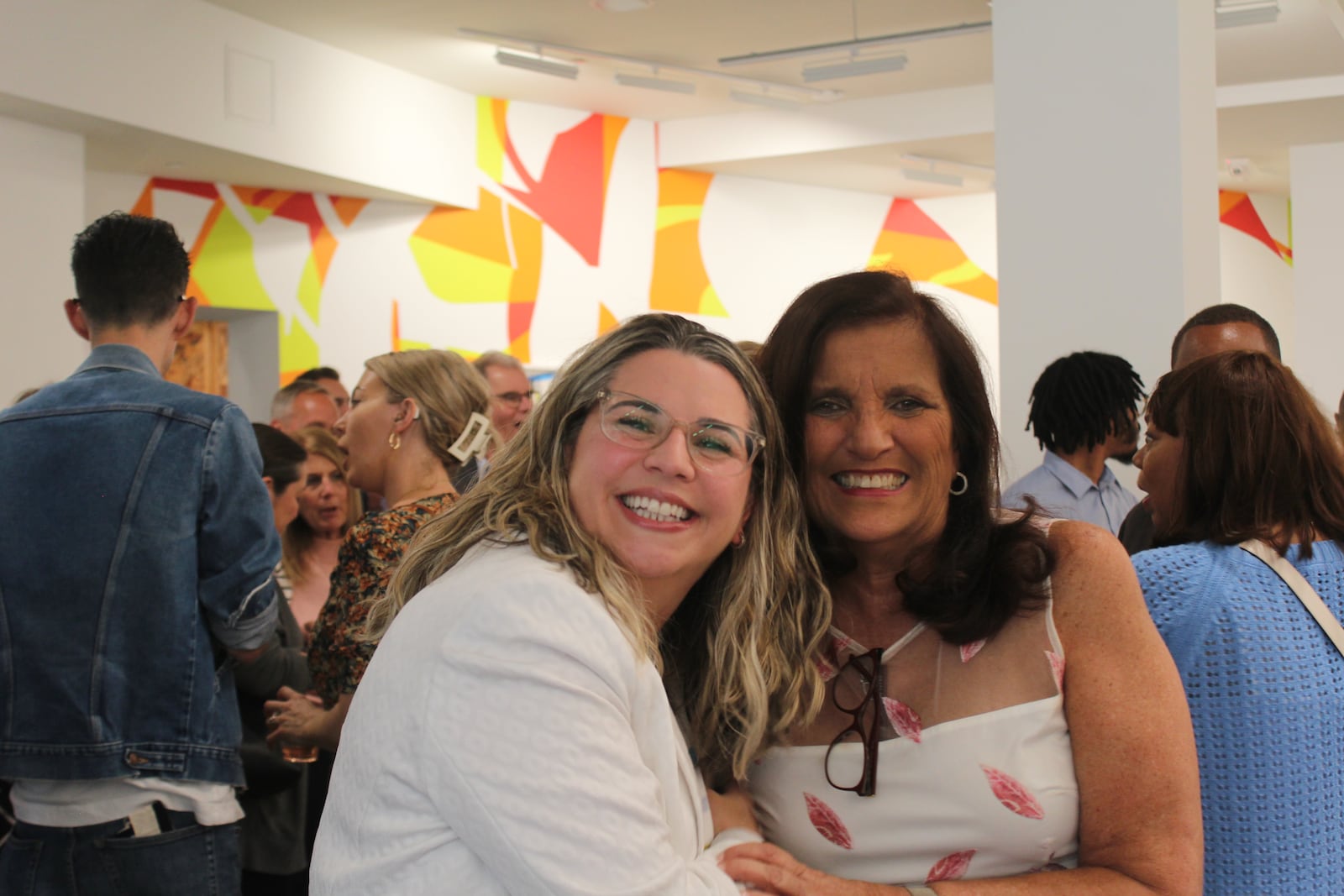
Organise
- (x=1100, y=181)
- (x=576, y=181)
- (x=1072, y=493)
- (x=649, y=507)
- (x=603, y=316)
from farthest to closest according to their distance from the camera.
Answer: (x=603, y=316)
(x=576, y=181)
(x=1100, y=181)
(x=1072, y=493)
(x=649, y=507)

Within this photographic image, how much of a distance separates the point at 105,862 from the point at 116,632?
1.46ft

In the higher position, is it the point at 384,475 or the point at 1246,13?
the point at 1246,13

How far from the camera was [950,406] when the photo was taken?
1828mm

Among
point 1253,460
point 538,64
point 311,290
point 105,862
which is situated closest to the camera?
point 1253,460

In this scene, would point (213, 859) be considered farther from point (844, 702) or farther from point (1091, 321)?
point (1091, 321)

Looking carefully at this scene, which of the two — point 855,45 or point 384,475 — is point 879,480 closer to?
point 384,475

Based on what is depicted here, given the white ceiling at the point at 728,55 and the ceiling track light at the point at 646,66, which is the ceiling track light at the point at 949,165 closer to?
the white ceiling at the point at 728,55

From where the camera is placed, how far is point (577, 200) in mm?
10766

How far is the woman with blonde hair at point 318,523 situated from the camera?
13.7 feet

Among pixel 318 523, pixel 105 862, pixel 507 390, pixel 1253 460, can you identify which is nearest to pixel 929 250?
pixel 507 390

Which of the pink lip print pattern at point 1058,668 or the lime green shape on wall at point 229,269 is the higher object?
the lime green shape on wall at point 229,269

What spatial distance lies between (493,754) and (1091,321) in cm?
452

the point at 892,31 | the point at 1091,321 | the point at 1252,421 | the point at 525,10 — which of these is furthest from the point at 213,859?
the point at 892,31

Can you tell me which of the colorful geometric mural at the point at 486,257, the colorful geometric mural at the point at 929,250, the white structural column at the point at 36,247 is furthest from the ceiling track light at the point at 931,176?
the white structural column at the point at 36,247
